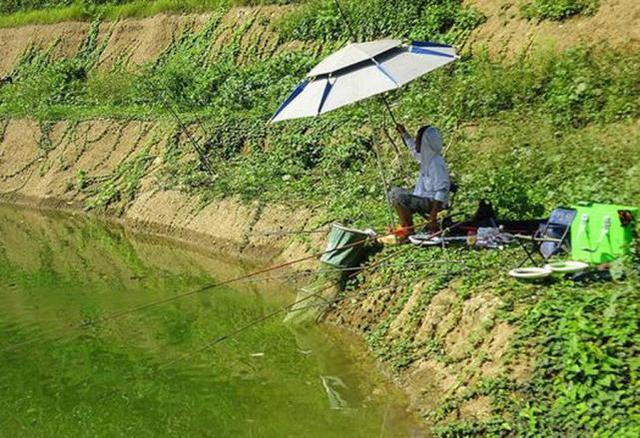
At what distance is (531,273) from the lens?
22.8 feet

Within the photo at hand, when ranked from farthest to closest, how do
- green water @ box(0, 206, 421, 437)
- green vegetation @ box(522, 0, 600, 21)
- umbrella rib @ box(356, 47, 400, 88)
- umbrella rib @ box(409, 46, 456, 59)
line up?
green vegetation @ box(522, 0, 600, 21)
umbrella rib @ box(409, 46, 456, 59)
umbrella rib @ box(356, 47, 400, 88)
green water @ box(0, 206, 421, 437)

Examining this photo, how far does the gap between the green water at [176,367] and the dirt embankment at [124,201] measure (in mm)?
680

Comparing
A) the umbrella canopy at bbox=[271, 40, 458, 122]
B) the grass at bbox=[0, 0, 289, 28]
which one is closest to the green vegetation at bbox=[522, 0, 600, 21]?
the umbrella canopy at bbox=[271, 40, 458, 122]

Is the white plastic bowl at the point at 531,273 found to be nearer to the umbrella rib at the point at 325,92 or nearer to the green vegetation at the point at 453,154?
the green vegetation at the point at 453,154

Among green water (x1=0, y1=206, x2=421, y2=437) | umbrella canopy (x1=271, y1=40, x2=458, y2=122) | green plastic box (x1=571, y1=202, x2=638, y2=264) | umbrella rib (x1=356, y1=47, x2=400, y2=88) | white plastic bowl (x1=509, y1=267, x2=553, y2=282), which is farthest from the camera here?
umbrella canopy (x1=271, y1=40, x2=458, y2=122)

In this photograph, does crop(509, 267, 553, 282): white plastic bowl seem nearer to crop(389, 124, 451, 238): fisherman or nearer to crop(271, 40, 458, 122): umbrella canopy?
crop(389, 124, 451, 238): fisherman

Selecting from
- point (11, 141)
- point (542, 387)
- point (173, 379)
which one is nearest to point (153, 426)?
point (173, 379)

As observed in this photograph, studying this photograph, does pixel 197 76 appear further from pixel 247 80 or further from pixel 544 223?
pixel 544 223

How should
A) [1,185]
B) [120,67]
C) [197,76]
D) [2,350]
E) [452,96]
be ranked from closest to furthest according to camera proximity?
1. [2,350]
2. [452,96]
3. [197,76]
4. [1,185]
5. [120,67]

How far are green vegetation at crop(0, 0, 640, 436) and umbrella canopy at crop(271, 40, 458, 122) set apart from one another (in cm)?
104

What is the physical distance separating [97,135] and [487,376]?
17332mm

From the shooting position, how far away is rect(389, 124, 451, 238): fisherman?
353 inches

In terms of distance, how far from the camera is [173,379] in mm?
8664

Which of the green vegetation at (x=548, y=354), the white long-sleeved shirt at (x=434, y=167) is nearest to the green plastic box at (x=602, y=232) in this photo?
the green vegetation at (x=548, y=354)
